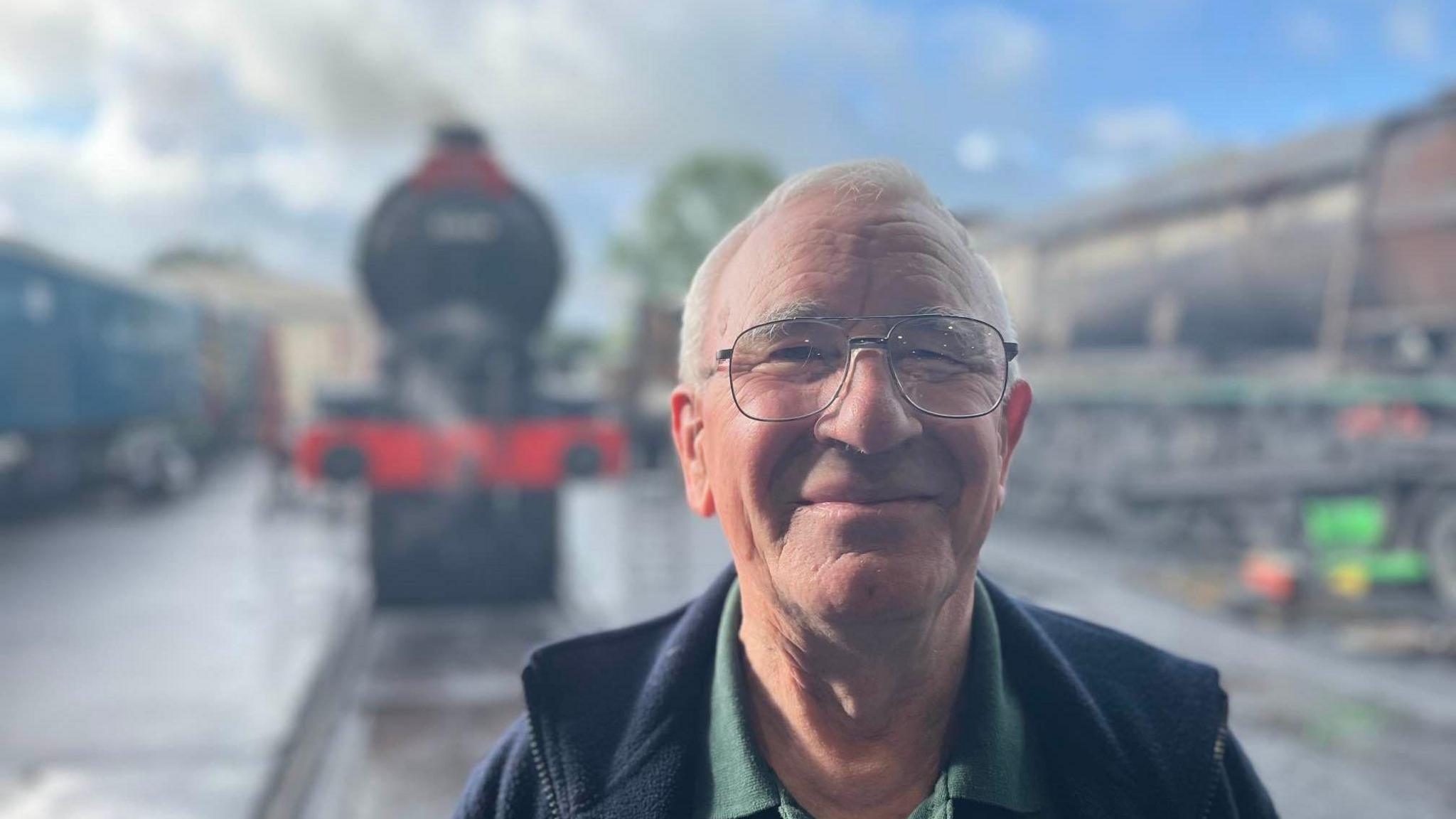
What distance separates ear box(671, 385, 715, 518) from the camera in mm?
1409

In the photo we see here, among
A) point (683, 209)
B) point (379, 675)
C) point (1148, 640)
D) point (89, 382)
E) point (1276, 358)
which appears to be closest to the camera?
point (1148, 640)

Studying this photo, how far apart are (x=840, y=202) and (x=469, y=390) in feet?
17.6

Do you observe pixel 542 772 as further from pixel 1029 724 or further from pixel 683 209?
pixel 683 209

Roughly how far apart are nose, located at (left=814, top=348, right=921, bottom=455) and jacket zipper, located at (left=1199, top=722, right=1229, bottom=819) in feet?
1.79

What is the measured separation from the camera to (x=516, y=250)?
6.61 meters

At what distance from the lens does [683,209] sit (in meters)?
37.3

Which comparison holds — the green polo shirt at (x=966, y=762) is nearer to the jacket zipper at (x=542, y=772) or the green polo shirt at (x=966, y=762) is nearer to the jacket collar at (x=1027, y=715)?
the jacket collar at (x=1027, y=715)

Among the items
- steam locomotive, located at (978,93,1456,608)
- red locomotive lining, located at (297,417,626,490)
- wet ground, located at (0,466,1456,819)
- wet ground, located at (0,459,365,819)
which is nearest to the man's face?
wet ground, located at (0,466,1456,819)

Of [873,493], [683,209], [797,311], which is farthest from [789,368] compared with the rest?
[683,209]

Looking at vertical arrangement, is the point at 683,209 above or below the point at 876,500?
above

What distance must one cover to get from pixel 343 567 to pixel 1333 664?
23.0ft

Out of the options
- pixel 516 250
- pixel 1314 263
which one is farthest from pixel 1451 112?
pixel 516 250

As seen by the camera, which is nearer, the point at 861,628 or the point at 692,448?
the point at 861,628

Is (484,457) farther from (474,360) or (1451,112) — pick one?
(1451,112)
